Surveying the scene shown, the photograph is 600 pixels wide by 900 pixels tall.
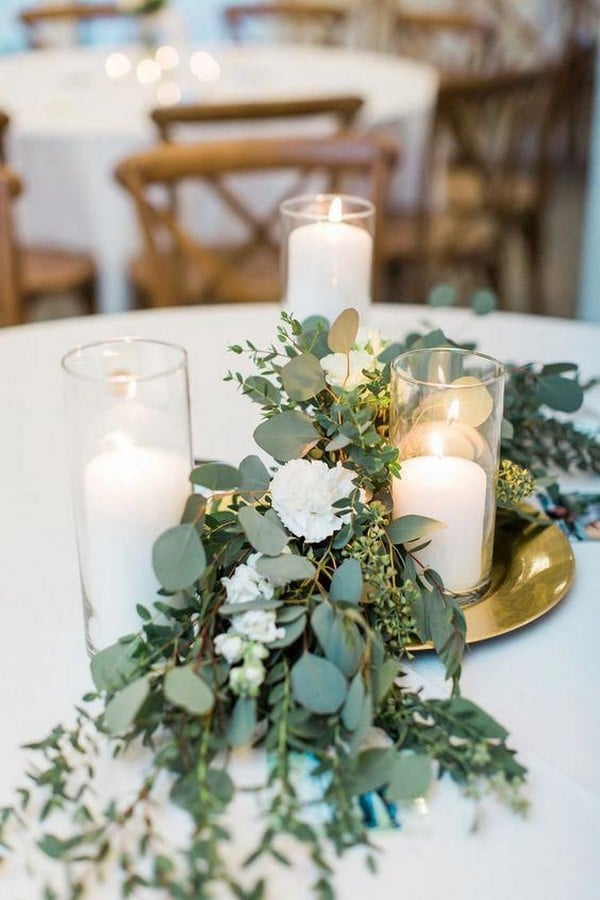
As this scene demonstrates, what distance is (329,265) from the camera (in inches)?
39.5

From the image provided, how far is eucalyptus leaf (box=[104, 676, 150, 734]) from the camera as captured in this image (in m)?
0.53

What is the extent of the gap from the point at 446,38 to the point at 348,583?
4.91 meters

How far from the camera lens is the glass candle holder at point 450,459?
0.66m

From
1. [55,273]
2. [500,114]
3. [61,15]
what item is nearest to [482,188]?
[500,114]

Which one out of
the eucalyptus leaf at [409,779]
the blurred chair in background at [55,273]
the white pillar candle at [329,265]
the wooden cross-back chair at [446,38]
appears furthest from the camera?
the wooden cross-back chair at [446,38]

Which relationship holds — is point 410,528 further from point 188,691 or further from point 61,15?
point 61,15

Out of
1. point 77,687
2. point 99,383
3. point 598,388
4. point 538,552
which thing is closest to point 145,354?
point 99,383

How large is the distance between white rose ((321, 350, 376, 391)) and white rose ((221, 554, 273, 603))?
15 cm

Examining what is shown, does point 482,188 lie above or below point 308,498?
below

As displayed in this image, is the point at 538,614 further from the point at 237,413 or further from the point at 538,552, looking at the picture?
the point at 237,413

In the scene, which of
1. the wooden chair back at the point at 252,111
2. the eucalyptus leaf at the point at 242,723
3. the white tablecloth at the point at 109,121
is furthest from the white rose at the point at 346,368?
the white tablecloth at the point at 109,121

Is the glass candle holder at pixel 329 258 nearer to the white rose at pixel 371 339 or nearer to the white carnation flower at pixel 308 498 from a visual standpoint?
the white rose at pixel 371 339

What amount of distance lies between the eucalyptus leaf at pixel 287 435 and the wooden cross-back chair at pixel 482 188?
5.96 ft

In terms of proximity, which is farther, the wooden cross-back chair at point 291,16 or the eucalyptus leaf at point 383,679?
the wooden cross-back chair at point 291,16
